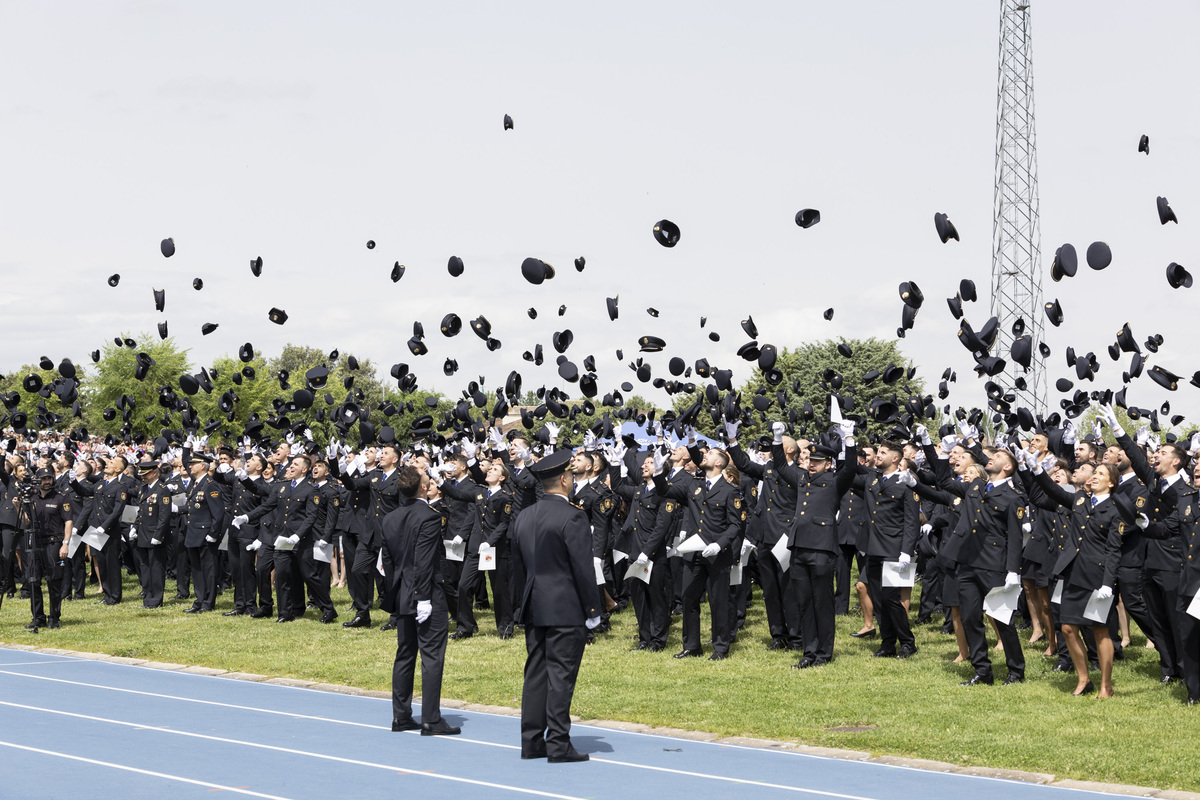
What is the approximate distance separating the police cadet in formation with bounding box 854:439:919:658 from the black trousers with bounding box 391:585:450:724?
5260 mm

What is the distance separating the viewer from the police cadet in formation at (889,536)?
13273 millimetres

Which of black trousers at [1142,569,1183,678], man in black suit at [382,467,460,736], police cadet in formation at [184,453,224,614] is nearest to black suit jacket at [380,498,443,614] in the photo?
man in black suit at [382,467,460,736]

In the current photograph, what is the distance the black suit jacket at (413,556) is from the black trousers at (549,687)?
1.11 metres

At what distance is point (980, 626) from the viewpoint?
38.8 ft

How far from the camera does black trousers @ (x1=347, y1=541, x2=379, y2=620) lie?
1652cm

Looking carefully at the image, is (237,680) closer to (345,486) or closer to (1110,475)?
(345,486)

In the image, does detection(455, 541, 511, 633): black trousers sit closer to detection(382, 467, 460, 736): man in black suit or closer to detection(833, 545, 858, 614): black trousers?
detection(833, 545, 858, 614): black trousers

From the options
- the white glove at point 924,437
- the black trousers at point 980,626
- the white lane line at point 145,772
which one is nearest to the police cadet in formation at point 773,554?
the white glove at point 924,437

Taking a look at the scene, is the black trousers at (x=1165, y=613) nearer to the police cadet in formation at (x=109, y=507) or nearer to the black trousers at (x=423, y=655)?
the black trousers at (x=423, y=655)

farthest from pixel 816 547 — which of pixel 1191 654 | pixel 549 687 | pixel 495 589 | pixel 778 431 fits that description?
pixel 549 687

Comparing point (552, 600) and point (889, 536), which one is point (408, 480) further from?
point (889, 536)

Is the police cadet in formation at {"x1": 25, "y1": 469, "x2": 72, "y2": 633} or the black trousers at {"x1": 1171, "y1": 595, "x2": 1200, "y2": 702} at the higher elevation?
the police cadet in formation at {"x1": 25, "y1": 469, "x2": 72, "y2": 633}

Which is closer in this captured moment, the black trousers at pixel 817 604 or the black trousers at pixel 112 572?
the black trousers at pixel 817 604

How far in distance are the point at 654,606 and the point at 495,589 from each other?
2315 mm
